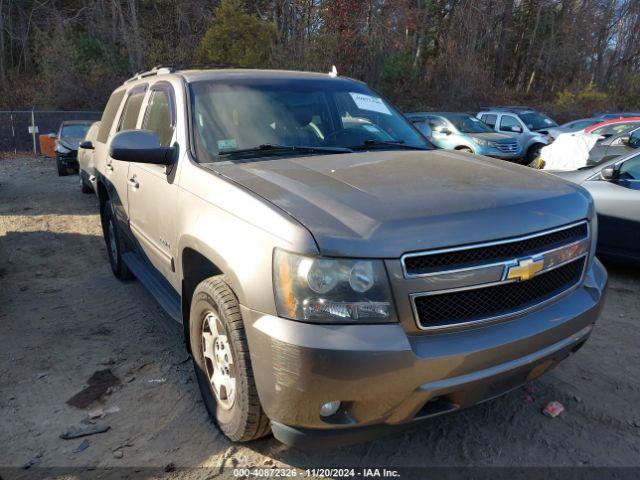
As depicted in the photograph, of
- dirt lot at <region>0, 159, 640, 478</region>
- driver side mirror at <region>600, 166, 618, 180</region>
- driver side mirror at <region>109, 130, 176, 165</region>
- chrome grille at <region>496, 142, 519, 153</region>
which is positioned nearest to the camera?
dirt lot at <region>0, 159, 640, 478</region>

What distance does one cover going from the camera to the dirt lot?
2.69 meters

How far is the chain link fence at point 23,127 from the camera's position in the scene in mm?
20423

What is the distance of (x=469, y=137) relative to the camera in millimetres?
13586

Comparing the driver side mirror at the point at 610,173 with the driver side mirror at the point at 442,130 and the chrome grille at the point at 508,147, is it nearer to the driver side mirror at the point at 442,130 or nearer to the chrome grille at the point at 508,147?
the chrome grille at the point at 508,147

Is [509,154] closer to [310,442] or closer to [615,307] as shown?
[615,307]

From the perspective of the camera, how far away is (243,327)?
2.34 metres

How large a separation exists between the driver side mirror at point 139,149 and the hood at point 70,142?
11.4 m

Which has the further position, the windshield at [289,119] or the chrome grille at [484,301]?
the windshield at [289,119]

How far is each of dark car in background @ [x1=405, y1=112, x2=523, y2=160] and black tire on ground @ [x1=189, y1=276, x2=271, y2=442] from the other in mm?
11312

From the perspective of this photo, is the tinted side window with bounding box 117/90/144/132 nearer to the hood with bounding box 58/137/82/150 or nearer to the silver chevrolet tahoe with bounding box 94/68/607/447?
the silver chevrolet tahoe with bounding box 94/68/607/447

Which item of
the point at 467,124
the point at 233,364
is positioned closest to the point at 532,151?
the point at 467,124

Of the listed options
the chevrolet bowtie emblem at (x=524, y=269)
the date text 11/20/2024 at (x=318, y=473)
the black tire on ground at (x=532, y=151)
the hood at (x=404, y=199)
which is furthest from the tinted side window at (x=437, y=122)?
the date text 11/20/2024 at (x=318, y=473)

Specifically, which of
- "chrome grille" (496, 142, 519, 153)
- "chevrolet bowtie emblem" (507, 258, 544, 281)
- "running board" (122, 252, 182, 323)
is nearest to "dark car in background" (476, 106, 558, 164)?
"chrome grille" (496, 142, 519, 153)

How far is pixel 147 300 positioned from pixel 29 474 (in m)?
2.31
